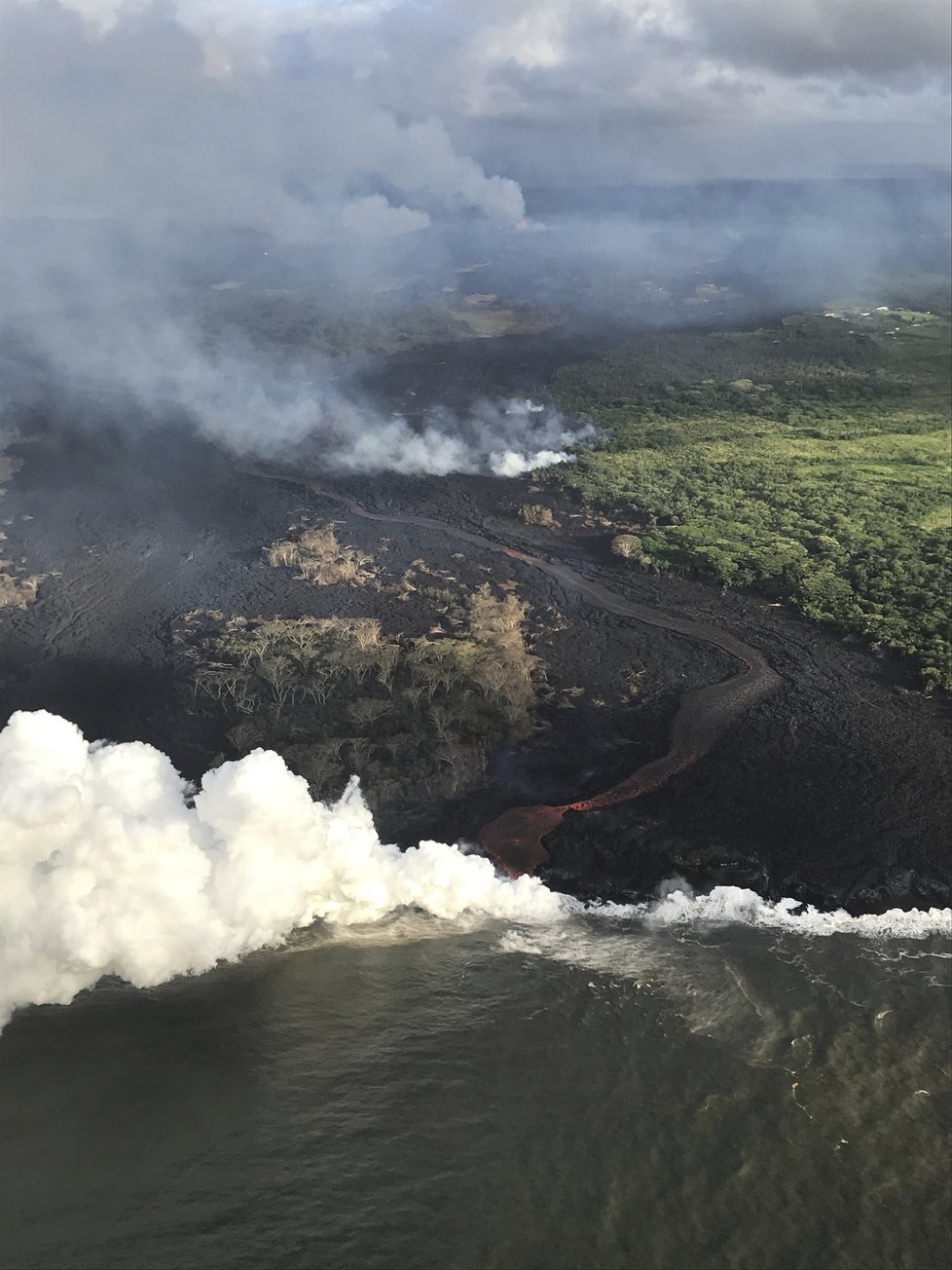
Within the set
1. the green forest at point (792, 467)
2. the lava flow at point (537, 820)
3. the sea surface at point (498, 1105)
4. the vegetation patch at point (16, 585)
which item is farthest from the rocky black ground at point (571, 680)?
the sea surface at point (498, 1105)

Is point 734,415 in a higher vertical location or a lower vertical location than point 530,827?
higher

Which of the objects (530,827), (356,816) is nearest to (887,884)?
Result: (530,827)

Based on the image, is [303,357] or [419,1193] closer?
[419,1193]

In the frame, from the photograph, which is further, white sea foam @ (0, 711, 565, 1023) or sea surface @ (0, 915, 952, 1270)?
white sea foam @ (0, 711, 565, 1023)

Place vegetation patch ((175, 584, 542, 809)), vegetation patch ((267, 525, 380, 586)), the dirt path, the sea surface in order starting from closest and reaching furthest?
the sea surface → the dirt path → vegetation patch ((175, 584, 542, 809)) → vegetation patch ((267, 525, 380, 586))

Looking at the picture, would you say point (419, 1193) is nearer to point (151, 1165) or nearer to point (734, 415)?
point (151, 1165)

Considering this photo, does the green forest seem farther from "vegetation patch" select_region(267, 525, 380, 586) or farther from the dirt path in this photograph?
"vegetation patch" select_region(267, 525, 380, 586)

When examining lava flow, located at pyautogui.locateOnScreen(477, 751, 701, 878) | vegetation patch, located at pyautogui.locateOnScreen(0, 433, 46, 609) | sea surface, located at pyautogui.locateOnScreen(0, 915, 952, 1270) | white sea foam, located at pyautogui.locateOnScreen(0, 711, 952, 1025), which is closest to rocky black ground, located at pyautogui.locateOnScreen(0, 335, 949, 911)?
lava flow, located at pyautogui.locateOnScreen(477, 751, 701, 878)
